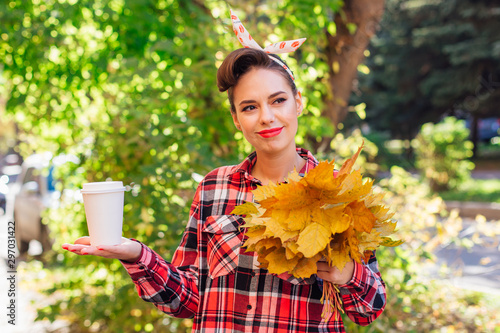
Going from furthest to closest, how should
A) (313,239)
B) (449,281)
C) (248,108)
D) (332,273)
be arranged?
(449,281), (248,108), (332,273), (313,239)

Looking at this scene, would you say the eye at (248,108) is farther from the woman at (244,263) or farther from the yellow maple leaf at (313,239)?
the yellow maple leaf at (313,239)

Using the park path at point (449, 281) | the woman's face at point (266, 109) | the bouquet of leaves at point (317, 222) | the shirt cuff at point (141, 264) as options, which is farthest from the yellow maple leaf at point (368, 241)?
the park path at point (449, 281)

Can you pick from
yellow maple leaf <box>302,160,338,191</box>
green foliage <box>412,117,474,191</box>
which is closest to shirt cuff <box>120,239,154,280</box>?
yellow maple leaf <box>302,160,338,191</box>

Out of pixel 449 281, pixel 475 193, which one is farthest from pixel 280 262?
pixel 475 193

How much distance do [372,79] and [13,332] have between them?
18.7m

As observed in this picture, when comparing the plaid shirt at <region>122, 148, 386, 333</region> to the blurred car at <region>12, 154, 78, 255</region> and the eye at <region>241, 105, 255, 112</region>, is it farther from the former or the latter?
the blurred car at <region>12, 154, 78, 255</region>

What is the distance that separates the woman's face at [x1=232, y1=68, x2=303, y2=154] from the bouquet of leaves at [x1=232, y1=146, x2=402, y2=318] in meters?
0.33

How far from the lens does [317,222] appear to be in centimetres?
121

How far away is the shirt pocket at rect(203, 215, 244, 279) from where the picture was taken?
5.25ft

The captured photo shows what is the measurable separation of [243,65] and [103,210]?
28.6 inches

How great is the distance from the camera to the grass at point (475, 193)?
11.4 metres

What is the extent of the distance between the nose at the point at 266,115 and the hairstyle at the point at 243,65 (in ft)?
0.53

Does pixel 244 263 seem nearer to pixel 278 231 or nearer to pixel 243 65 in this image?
pixel 278 231

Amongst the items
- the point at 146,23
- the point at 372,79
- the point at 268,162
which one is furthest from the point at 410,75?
the point at 268,162
